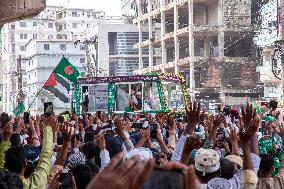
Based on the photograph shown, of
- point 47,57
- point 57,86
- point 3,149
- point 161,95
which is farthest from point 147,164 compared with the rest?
point 47,57

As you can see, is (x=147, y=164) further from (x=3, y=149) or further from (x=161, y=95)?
(x=161, y=95)

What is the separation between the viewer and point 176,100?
22.5 metres

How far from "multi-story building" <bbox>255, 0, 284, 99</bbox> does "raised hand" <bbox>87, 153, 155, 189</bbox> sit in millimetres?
38263

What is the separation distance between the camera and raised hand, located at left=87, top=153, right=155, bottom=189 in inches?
76.2

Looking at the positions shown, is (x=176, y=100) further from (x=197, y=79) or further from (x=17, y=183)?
(x=197, y=79)

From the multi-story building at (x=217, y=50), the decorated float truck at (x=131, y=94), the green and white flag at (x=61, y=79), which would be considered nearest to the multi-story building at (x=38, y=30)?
the multi-story building at (x=217, y=50)

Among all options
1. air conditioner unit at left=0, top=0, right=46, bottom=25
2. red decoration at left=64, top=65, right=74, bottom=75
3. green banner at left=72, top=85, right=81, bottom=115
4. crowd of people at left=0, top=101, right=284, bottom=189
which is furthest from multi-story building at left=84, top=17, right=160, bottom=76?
crowd of people at left=0, top=101, right=284, bottom=189

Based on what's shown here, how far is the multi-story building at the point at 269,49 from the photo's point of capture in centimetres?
4178

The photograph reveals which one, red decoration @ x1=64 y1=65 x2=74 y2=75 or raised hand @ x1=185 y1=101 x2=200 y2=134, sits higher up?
red decoration @ x1=64 y1=65 x2=74 y2=75

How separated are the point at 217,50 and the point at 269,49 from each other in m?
5.64

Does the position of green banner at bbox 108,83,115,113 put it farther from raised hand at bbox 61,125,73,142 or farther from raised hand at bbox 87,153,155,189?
raised hand at bbox 87,153,155,189

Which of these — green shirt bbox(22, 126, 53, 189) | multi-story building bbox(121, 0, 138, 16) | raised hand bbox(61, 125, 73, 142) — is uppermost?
multi-story building bbox(121, 0, 138, 16)

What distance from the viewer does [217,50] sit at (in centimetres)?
4791

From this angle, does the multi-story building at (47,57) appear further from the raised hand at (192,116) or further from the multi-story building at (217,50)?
the raised hand at (192,116)
